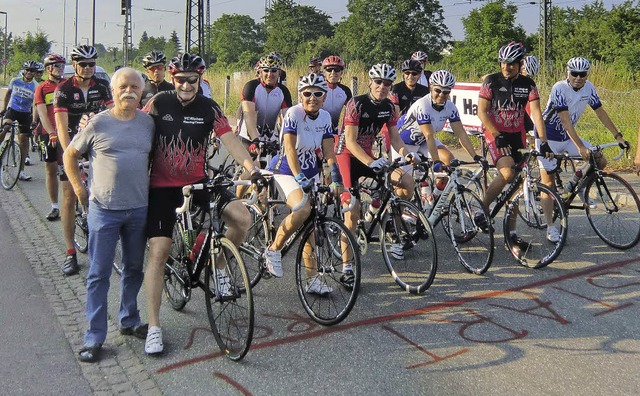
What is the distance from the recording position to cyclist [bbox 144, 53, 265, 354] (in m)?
4.42

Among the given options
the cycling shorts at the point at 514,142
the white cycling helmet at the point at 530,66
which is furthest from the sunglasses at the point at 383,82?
the white cycling helmet at the point at 530,66

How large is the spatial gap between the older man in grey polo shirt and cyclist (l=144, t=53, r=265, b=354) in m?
0.11

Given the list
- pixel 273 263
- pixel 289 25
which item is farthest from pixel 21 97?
pixel 289 25

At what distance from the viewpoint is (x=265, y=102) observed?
8.30 meters

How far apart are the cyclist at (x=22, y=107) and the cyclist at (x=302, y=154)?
712 cm

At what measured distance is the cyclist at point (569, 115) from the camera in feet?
22.8

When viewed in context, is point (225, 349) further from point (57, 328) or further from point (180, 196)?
point (57, 328)

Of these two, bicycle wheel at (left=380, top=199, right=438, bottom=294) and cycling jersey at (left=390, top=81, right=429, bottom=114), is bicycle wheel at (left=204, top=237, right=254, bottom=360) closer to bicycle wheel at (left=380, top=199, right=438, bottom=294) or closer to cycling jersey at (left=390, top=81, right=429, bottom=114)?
bicycle wheel at (left=380, top=199, right=438, bottom=294)

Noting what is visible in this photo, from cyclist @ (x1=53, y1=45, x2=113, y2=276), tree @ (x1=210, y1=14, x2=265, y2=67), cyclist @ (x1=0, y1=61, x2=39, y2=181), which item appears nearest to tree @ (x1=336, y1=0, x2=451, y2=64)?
tree @ (x1=210, y1=14, x2=265, y2=67)

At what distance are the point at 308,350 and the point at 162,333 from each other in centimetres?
112

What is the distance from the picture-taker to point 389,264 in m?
5.72

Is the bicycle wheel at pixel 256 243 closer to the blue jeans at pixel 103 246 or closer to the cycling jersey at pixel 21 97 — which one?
the blue jeans at pixel 103 246

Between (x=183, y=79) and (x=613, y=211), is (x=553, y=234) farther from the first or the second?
(x=183, y=79)

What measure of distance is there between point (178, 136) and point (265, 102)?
3913mm
